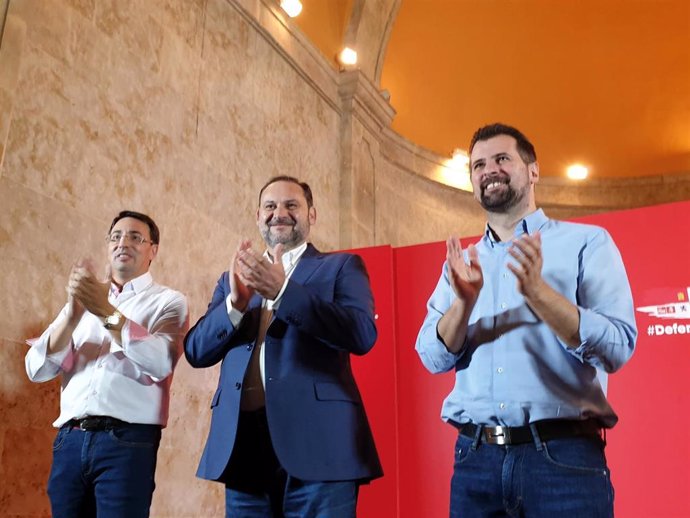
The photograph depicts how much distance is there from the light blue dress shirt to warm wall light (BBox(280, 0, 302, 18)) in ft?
16.0

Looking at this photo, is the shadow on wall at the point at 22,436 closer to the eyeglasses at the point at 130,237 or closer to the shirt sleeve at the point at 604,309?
the eyeglasses at the point at 130,237

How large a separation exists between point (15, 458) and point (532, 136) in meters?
7.16

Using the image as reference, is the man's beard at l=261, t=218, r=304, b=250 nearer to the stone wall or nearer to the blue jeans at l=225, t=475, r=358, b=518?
the blue jeans at l=225, t=475, r=358, b=518

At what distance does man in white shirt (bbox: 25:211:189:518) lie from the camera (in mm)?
2555

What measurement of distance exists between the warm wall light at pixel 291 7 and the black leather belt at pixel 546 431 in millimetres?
5280

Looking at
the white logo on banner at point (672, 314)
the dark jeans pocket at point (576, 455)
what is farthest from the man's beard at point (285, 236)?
the white logo on banner at point (672, 314)

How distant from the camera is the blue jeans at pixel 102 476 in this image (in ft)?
8.27

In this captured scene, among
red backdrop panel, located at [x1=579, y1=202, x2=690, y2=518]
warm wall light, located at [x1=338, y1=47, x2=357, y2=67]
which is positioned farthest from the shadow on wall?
warm wall light, located at [x1=338, y1=47, x2=357, y2=67]

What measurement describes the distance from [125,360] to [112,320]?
0.22 m

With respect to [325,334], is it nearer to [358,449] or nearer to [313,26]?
[358,449]

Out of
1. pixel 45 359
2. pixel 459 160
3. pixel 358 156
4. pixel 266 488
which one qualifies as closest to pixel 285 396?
pixel 266 488

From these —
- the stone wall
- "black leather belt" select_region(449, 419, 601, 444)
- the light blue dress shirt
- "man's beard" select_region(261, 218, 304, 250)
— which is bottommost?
"black leather belt" select_region(449, 419, 601, 444)

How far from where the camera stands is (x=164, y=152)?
16.0 feet

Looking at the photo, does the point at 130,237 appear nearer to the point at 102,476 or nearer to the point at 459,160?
the point at 102,476
